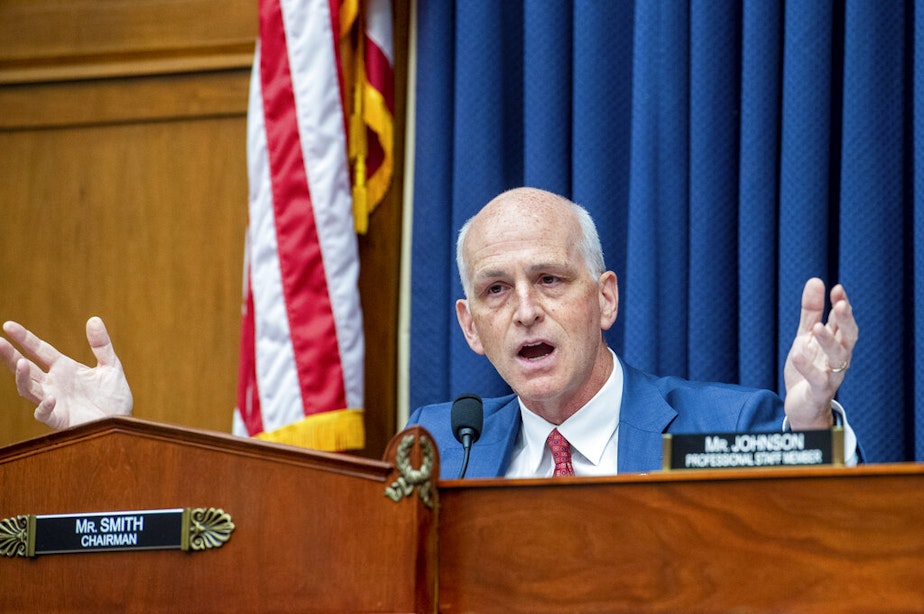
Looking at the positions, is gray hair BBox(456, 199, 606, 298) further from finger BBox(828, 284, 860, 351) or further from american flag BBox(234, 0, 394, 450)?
finger BBox(828, 284, 860, 351)

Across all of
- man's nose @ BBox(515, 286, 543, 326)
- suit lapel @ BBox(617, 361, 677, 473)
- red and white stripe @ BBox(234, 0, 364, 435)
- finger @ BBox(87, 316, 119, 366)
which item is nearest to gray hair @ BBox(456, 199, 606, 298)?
man's nose @ BBox(515, 286, 543, 326)

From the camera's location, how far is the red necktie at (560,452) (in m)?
2.56

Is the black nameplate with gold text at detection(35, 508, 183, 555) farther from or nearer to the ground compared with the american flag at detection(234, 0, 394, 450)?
nearer to the ground

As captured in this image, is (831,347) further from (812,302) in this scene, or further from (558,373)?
(558,373)

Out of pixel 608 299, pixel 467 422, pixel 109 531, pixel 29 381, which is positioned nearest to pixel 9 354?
pixel 29 381

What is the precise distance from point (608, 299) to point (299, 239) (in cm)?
94

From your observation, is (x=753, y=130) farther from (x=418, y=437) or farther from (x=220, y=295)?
(x=418, y=437)

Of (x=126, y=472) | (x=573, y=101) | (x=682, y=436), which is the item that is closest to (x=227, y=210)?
(x=573, y=101)

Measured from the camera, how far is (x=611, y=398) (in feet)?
8.86

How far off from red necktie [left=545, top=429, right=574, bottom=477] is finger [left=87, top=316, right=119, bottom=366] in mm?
869

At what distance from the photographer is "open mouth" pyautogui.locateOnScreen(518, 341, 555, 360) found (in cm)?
268

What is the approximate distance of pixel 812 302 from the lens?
1.98 metres

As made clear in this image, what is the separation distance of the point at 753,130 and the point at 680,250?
1.12ft

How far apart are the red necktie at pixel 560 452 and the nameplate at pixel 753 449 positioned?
36.0 inches
